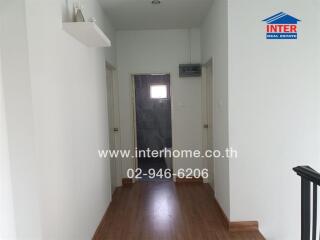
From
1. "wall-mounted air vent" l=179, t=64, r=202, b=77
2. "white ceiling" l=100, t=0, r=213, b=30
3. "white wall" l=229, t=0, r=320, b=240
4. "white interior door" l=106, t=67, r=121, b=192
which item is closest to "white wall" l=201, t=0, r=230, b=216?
"white wall" l=229, t=0, r=320, b=240

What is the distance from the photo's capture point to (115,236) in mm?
2754

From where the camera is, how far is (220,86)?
3.10 metres

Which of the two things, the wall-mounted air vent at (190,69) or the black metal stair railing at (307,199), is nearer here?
the black metal stair railing at (307,199)

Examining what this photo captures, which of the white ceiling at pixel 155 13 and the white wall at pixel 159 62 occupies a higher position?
the white ceiling at pixel 155 13

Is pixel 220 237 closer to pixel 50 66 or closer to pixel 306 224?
pixel 306 224

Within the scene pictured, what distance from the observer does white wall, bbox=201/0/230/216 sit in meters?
2.84

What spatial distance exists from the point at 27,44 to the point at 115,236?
2.18 m

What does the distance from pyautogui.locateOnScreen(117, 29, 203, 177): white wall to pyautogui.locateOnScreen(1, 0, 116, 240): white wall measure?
1981mm

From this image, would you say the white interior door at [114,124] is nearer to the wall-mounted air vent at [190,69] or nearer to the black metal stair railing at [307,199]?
the wall-mounted air vent at [190,69]

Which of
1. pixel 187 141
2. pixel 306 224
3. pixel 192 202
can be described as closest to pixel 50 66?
pixel 306 224

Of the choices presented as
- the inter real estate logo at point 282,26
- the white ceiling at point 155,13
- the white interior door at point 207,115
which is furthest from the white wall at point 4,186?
the white interior door at point 207,115

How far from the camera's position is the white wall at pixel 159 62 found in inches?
175

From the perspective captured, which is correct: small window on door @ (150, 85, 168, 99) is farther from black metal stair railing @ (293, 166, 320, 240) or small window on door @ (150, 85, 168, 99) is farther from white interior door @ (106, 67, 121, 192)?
black metal stair railing @ (293, 166, 320, 240)

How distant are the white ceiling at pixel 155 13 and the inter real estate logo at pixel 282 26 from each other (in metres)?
0.94
